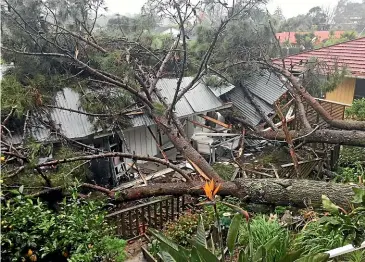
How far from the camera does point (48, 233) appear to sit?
2.85m

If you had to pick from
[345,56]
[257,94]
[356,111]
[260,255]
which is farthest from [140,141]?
[345,56]

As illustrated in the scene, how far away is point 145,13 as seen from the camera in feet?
23.2

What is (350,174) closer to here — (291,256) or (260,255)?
(291,256)

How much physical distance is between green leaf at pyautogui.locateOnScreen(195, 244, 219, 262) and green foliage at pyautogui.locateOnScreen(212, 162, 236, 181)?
162 inches

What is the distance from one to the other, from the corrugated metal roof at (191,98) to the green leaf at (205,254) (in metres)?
5.42

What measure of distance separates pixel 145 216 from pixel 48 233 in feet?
9.93

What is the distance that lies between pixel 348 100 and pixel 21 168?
9.36 meters

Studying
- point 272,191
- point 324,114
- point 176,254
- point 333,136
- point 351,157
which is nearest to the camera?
point 176,254

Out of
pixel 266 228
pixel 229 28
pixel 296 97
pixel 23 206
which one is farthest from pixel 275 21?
pixel 23 206

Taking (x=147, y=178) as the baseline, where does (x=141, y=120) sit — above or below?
above

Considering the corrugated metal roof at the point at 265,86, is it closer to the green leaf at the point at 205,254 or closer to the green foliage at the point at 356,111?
the green foliage at the point at 356,111

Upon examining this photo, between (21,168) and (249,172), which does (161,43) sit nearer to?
(249,172)

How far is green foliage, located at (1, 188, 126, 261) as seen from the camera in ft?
8.84

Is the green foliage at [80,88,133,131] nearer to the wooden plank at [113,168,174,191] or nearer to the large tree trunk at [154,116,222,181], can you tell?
the large tree trunk at [154,116,222,181]
